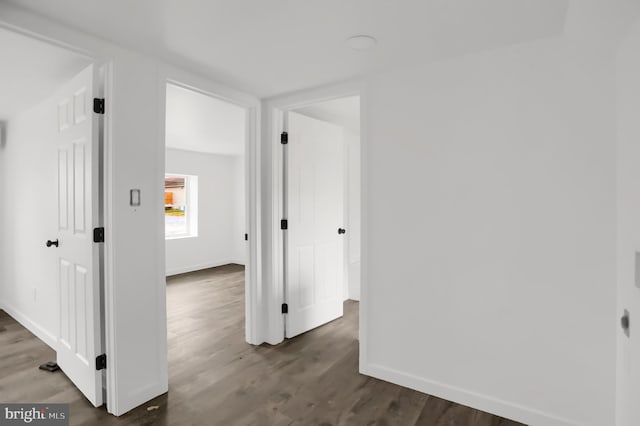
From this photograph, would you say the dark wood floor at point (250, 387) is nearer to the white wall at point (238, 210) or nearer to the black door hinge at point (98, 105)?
the black door hinge at point (98, 105)

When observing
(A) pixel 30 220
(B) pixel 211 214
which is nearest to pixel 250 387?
(A) pixel 30 220

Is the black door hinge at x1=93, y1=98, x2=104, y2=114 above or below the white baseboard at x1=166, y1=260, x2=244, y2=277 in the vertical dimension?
above

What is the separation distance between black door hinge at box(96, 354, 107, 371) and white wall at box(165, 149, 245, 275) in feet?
13.9

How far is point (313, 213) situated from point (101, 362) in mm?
2097

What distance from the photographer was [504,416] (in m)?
2.09

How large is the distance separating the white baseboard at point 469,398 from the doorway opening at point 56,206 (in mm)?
1873

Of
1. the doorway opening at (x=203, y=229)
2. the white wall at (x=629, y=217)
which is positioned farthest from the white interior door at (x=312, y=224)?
the white wall at (x=629, y=217)

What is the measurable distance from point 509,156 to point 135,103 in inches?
89.9

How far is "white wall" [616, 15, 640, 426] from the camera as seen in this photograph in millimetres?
1336

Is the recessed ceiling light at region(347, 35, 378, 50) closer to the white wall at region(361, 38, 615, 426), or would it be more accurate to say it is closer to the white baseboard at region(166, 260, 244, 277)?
the white wall at region(361, 38, 615, 426)

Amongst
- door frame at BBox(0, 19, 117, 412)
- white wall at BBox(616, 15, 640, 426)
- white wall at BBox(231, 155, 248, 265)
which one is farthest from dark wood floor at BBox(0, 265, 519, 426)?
white wall at BBox(231, 155, 248, 265)

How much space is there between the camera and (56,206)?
262 cm

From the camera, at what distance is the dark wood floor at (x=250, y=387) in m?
2.09

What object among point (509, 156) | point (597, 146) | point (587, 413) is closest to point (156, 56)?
point (509, 156)
